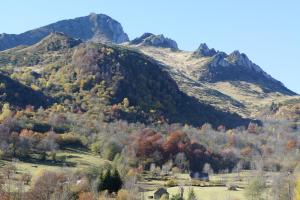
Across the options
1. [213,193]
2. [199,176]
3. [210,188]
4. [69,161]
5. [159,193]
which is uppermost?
[69,161]

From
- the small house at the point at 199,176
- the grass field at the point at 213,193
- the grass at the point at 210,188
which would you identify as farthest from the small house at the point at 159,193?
the small house at the point at 199,176

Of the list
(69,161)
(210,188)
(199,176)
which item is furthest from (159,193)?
(69,161)

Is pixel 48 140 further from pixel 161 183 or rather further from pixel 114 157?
pixel 161 183

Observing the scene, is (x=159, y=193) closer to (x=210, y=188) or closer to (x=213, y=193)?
(x=213, y=193)

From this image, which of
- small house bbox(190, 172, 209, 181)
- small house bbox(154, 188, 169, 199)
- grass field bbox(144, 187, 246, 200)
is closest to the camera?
small house bbox(154, 188, 169, 199)

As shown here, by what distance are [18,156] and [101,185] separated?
5216 centimetres

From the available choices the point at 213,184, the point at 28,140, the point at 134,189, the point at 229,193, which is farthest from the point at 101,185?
the point at 28,140

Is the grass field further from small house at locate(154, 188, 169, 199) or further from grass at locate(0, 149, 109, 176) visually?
grass at locate(0, 149, 109, 176)

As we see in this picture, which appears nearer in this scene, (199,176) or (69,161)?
(69,161)

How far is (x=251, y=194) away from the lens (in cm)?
12975

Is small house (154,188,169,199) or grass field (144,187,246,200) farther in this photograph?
grass field (144,187,246,200)

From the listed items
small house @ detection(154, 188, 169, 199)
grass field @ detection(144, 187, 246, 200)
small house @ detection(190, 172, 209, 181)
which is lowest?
small house @ detection(190, 172, 209, 181)

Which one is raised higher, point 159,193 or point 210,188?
point 159,193

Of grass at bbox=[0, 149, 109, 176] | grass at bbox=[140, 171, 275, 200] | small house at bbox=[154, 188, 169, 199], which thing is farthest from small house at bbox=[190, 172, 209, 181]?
small house at bbox=[154, 188, 169, 199]
